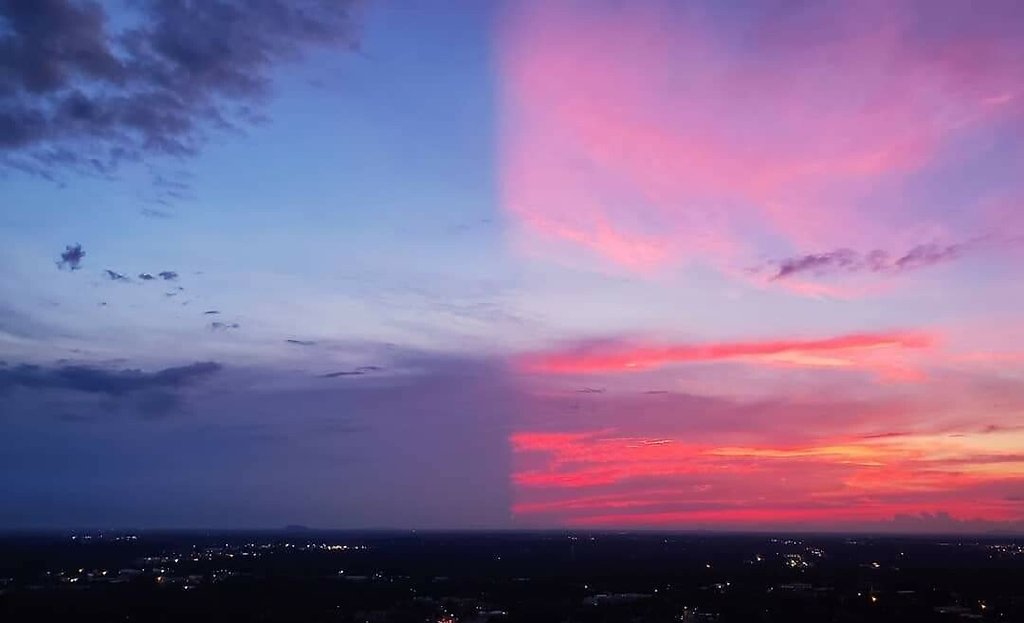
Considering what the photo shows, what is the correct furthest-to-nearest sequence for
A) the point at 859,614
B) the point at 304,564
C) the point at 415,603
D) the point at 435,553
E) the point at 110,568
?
1. the point at 435,553
2. the point at 304,564
3. the point at 110,568
4. the point at 415,603
5. the point at 859,614

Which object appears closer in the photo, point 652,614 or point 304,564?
point 652,614

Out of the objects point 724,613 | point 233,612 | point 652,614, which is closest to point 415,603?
point 233,612

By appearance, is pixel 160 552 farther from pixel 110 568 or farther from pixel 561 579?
pixel 561 579

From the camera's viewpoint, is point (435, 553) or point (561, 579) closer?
point (561, 579)

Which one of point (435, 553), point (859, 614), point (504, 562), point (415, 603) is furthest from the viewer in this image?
point (435, 553)

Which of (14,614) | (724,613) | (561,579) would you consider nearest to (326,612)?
(14,614)

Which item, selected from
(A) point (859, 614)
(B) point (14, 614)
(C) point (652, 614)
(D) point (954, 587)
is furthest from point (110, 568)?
(D) point (954, 587)

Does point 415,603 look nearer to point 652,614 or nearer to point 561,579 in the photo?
point 652,614

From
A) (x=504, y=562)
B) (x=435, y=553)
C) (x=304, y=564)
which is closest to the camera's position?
(x=304, y=564)

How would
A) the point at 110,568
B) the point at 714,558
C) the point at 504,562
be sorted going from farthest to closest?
1. the point at 714,558
2. the point at 504,562
3. the point at 110,568
